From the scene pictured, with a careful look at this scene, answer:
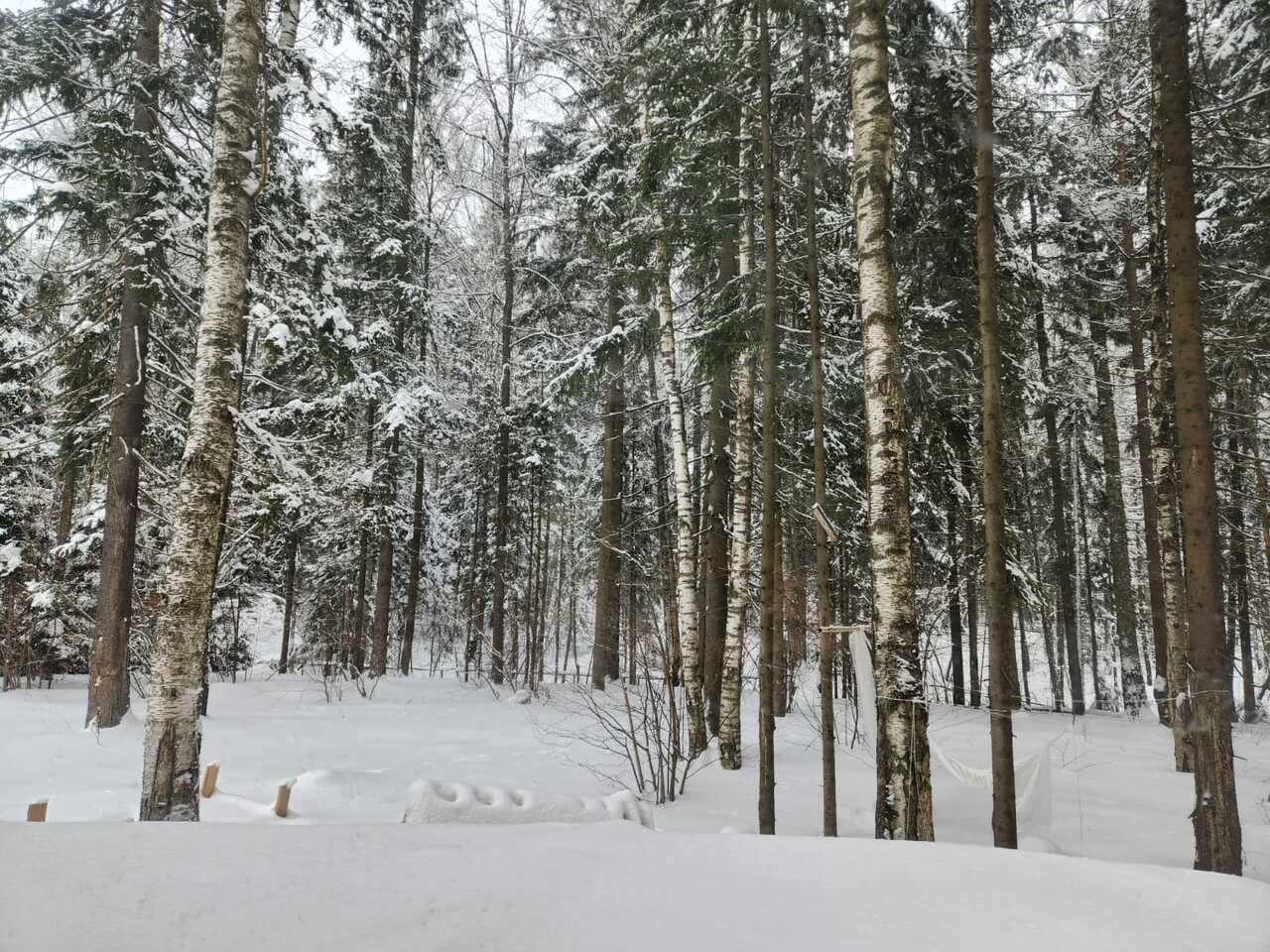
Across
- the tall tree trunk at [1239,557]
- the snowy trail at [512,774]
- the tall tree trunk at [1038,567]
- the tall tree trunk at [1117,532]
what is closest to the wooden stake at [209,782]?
the snowy trail at [512,774]

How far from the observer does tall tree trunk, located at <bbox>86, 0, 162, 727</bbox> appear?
28.0 feet

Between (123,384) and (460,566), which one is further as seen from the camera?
(460,566)

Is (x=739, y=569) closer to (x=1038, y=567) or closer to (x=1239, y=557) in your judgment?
(x=1038, y=567)

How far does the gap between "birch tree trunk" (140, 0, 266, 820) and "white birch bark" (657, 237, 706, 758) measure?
4.68 m

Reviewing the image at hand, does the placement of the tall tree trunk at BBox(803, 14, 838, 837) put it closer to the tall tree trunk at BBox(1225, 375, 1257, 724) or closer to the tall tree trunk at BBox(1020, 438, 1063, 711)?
the tall tree trunk at BBox(1020, 438, 1063, 711)

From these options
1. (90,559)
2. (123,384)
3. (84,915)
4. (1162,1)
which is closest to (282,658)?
(90,559)

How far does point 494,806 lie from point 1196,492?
5127 mm

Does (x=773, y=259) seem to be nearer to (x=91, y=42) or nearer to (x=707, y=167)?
(x=707, y=167)

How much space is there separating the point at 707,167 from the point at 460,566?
1859 centimetres

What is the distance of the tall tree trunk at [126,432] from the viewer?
28.0 ft

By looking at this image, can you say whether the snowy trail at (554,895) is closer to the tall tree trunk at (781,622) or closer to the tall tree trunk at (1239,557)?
the tall tree trunk at (781,622)

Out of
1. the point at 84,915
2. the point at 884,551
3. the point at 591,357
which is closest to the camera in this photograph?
the point at 84,915

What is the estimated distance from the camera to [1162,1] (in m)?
5.32

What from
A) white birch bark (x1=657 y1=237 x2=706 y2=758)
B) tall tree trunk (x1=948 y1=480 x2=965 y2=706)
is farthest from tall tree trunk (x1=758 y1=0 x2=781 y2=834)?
tall tree trunk (x1=948 y1=480 x2=965 y2=706)
